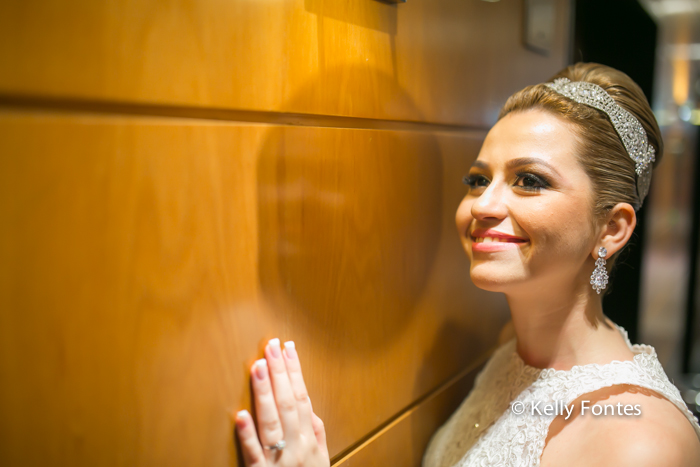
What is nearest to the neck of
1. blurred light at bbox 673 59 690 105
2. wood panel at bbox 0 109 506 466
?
wood panel at bbox 0 109 506 466

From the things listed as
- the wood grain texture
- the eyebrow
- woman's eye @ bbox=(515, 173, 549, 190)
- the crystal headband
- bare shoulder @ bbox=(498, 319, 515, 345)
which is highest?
the crystal headband

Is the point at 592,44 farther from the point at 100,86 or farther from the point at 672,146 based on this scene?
the point at 100,86

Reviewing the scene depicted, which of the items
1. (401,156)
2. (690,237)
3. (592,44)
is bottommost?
(690,237)

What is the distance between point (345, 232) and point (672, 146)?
12.8 feet

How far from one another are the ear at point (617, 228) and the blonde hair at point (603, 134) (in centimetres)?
2

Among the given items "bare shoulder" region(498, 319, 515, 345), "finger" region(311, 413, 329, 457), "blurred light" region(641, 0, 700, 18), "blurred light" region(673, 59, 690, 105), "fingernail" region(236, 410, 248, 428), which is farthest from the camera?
"blurred light" region(673, 59, 690, 105)

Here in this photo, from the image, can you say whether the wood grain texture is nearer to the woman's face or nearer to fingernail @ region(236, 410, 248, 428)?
fingernail @ region(236, 410, 248, 428)

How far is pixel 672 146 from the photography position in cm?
379

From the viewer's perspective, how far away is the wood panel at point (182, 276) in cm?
57

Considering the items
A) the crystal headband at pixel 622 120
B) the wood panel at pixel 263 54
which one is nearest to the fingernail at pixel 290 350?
the wood panel at pixel 263 54

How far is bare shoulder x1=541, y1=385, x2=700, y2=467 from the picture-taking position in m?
0.87

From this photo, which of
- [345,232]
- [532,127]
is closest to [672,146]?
[532,127]

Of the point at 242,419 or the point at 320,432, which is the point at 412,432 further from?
the point at 242,419

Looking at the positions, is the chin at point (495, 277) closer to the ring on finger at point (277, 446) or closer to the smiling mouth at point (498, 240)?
the smiling mouth at point (498, 240)
